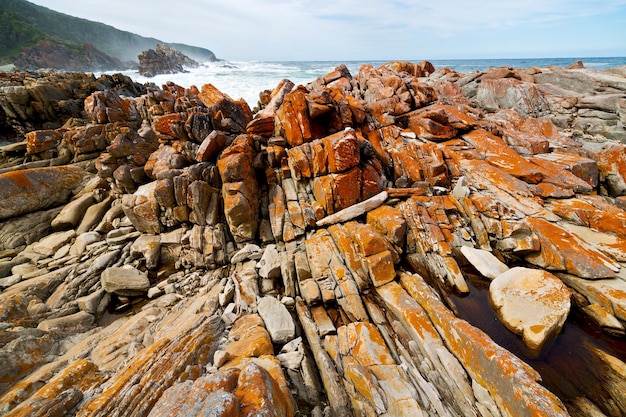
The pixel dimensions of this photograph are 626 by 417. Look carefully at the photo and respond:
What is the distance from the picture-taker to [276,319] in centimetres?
1015

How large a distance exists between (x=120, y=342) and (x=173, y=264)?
18.8ft

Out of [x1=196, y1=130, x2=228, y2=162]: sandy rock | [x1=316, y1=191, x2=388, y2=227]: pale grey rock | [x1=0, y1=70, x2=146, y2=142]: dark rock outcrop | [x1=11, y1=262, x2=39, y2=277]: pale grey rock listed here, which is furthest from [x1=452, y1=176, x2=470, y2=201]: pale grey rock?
[x1=0, y1=70, x2=146, y2=142]: dark rock outcrop

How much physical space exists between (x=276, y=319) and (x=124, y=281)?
29.9 ft

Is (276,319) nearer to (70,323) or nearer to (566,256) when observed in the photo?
(70,323)

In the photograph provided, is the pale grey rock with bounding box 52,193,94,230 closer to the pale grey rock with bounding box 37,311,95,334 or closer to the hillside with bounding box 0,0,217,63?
the pale grey rock with bounding box 37,311,95,334

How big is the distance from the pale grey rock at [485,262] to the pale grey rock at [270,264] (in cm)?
980

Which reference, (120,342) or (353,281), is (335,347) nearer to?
(353,281)

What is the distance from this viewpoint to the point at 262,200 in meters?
16.2

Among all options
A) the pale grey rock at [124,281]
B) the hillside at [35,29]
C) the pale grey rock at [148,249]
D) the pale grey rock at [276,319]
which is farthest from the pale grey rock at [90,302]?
the hillside at [35,29]

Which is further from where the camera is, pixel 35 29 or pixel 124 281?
pixel 35 29

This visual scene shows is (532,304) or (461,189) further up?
(461,189)

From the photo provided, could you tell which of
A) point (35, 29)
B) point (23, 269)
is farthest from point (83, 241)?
point (35, 29)

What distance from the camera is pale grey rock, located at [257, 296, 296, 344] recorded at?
9578 mm

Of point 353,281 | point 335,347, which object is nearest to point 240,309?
point 335,347
